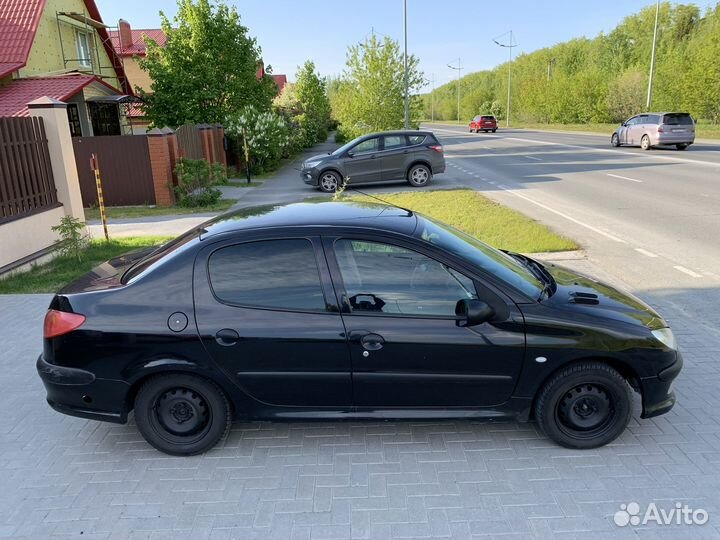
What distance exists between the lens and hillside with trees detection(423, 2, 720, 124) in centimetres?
3972

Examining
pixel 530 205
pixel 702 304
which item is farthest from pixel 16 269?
pixel 530 205

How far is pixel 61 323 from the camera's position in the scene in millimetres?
3570

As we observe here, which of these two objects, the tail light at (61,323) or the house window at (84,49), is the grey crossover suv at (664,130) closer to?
the house window at (84,49)

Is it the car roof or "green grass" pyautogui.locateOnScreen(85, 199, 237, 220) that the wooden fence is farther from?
the car roof

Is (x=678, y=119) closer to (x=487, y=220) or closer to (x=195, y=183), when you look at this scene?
(x=487, y=220)

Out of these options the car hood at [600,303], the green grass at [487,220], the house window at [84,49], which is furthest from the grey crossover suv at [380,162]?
the house window at [84,49]

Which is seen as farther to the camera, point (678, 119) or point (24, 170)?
point (678, 119)

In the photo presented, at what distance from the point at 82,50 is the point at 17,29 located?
4611 millimetres

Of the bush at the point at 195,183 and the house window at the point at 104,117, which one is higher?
the house window at the point at 104,117

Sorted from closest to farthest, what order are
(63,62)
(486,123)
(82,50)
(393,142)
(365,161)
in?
(365,161), (393,142), (63,62), (82,50), (486,123)

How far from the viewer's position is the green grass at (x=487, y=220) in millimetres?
8859

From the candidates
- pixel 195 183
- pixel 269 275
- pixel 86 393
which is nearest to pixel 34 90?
pixel 195 183

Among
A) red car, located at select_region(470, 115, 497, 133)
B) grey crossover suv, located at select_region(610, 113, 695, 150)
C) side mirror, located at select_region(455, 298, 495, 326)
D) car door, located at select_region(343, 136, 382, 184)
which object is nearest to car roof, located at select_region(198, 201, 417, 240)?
side mirror, located at select_region(455, 298, 495, 326)

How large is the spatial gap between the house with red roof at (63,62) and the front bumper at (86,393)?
672 inches
